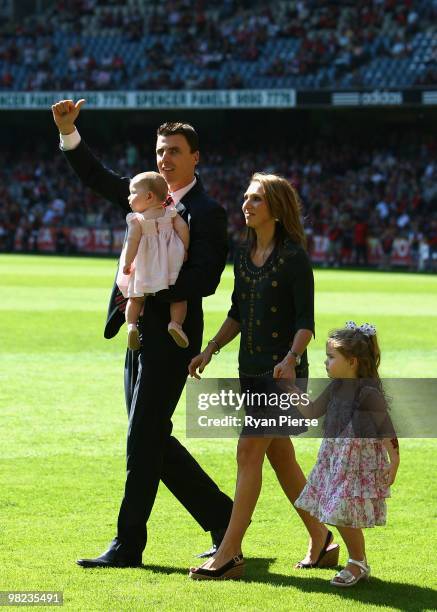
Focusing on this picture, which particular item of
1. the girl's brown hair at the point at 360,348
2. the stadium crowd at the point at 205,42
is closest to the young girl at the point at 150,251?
the girl's brown hair at the point at 360,348

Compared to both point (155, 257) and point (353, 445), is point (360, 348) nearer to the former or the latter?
point (353, 445)

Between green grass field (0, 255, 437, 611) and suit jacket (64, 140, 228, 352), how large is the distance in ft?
3.68

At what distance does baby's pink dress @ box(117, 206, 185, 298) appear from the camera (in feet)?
18.6

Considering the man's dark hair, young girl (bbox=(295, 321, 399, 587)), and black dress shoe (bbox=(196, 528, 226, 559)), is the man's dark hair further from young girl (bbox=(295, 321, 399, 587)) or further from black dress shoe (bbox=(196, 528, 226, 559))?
black dress shoe (bbox=(196, 528, 226, 559))

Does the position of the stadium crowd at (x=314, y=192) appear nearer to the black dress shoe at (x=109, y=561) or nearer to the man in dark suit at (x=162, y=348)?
the man in dark suit at (x=162, y=348)

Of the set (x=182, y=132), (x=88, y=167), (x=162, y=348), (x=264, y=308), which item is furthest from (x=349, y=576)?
(x=88, y=167)

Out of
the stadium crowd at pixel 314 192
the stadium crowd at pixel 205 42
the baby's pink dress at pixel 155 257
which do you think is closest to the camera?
the baby's pink dress at pixel 155 257

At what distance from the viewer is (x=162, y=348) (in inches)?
229

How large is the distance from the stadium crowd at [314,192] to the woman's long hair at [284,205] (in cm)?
2997

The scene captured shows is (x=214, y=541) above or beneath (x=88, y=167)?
beneath

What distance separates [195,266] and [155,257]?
19 cm

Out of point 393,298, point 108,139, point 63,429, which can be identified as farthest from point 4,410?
point 108,139

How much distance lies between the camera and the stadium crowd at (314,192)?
38094 mm

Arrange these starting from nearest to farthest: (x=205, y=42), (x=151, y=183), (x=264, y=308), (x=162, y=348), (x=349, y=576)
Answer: (x=349, y=576) → (x=264, y=308) → (x=151, y=183) → (x=162, y=348) → (x=205, y=42)
